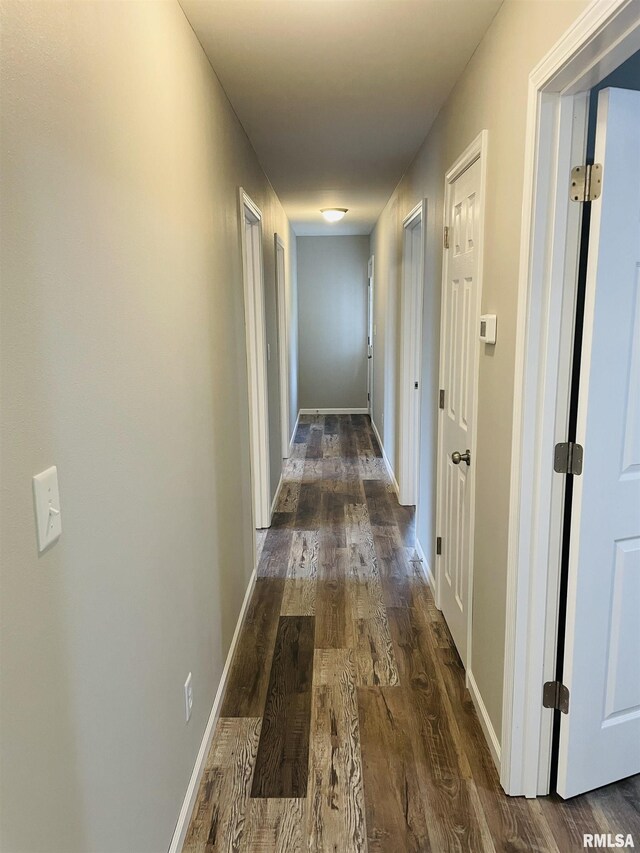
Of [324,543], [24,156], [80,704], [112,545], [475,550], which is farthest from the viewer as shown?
[324,543]

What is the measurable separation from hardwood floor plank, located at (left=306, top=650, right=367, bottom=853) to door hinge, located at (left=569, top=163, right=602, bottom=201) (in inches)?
72.1

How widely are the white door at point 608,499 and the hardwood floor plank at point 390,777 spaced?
452 millimetres

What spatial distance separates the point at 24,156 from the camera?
33.3 inches

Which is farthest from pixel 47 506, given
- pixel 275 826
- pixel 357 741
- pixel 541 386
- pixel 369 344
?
pixel 369 344

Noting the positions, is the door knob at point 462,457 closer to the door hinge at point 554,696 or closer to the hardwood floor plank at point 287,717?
the door hinge at point 554,696

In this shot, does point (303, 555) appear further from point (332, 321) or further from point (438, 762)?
point (332, 321)

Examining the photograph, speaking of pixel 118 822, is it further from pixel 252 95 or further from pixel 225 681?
pixel 252 95

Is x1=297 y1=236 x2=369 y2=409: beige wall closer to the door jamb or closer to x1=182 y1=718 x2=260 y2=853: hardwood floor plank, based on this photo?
the door jamb

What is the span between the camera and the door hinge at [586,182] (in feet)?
4.74

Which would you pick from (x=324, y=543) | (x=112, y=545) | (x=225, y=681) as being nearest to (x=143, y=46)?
(x=112, y=545)

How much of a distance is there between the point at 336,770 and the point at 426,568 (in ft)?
5.16

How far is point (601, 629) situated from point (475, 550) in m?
0.56

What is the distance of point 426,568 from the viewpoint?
3.36 meters

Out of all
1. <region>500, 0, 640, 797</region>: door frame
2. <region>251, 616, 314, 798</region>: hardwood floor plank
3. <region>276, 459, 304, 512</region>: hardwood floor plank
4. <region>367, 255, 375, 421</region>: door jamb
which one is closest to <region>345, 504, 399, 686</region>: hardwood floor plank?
<region>251, 616, 314, 798</region>: hardwood floor plank
